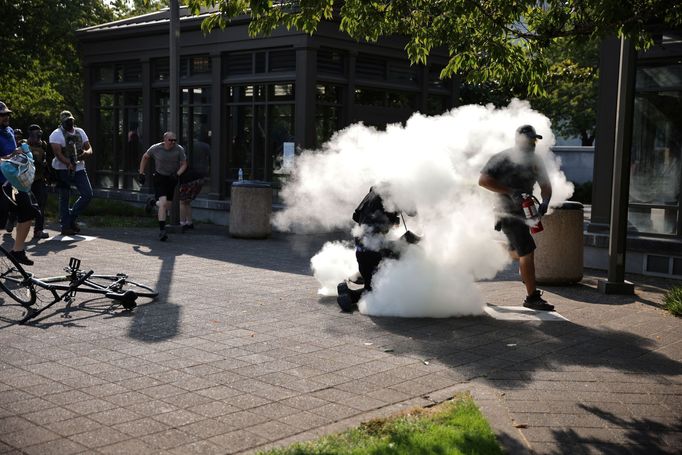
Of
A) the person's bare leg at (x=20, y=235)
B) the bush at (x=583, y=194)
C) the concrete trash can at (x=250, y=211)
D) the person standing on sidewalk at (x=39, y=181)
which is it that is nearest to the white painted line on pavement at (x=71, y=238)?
the person standing on sidewalk at (x=39, y=181)

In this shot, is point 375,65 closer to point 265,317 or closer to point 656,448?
point 265,317

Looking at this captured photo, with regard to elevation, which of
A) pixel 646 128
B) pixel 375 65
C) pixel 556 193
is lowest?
pixel 556 193

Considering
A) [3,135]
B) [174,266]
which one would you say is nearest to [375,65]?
[174,266]

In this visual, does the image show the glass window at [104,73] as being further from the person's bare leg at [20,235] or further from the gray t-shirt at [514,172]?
the gray t-shirt at [514,172]

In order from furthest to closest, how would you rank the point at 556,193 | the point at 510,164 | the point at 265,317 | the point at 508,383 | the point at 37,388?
the point at 556,193 → the point at 510,164 → the point at 265,317 → the point at 508,383 → the point at 37,388

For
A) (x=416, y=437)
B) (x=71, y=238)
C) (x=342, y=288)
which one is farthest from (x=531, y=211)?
(x=71, y=238)

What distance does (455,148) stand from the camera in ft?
28.1


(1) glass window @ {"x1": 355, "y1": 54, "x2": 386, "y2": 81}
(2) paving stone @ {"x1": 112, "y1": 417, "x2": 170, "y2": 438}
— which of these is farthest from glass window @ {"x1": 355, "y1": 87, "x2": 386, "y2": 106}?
(2) paving stone @ {"x1": 112, "y1": 417, "x2": 170, "y2": 438}

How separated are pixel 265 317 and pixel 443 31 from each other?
3.44m

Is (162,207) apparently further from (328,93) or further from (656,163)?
(656,163)

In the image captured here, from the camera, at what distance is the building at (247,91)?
16391mm

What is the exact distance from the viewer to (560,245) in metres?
10.1

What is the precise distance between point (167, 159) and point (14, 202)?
5.29 metres

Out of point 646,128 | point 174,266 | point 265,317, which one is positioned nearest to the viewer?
point 265,317
